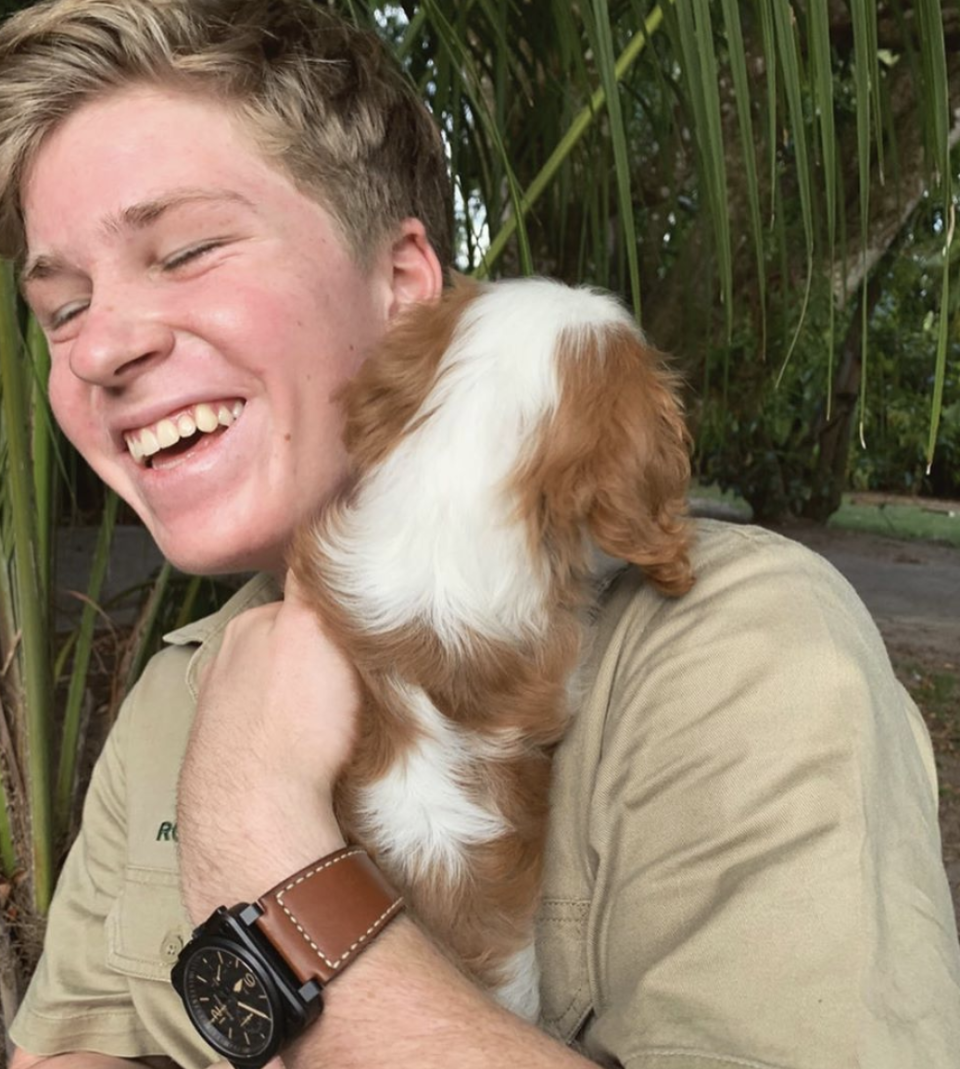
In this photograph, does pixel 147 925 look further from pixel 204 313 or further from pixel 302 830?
pixel 204 313

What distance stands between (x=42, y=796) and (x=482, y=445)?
1.44 meters

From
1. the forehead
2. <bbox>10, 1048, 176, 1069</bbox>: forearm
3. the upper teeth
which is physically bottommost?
<bbox>10, 1048, 176, 1069</bbox>: forearm

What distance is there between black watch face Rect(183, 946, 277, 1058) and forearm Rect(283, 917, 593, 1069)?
40 millimetres

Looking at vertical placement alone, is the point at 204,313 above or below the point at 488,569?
above

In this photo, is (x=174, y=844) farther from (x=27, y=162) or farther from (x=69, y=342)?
(x=27, y=162)

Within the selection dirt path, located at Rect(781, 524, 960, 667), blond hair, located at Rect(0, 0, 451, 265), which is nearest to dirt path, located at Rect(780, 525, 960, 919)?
dirt path, located at Rect(781, 524, 960, 667)

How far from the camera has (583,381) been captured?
1.21 metres

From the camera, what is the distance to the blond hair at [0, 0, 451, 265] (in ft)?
4.92

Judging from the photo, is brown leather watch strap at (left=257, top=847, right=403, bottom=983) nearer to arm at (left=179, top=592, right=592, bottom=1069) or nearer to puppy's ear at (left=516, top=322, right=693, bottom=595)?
arm at (left=179, top=592, right=592, bottom=1069)

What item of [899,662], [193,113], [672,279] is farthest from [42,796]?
[899,662]

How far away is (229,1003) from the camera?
3.79ft

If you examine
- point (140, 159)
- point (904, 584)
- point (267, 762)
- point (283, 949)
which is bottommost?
point (904, 584)

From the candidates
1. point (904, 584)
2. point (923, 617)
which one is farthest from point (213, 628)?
point (904, 584)

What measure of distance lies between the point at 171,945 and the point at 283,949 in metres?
0.51
